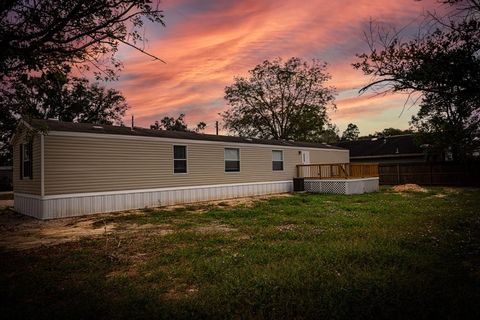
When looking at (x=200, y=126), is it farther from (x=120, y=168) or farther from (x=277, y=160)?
(x=120, y=168)

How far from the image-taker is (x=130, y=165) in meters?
14.4

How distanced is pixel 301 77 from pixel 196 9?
34.3 metres

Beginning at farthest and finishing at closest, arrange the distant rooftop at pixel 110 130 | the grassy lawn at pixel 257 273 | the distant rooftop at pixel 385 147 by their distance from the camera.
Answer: the distant rooftop at pixel 385 147 → the distant rooftop at pixel 110 130 → the grassy lawn at pixel 257 273

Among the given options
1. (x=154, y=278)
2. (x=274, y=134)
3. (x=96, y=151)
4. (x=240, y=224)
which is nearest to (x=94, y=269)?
(x=154, y=278)

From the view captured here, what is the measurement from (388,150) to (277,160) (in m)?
17.6

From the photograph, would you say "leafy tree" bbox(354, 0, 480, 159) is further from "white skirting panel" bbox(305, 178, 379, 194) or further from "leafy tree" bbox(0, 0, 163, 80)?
"white skirting panel" bbox(305, 178, 379, 194)

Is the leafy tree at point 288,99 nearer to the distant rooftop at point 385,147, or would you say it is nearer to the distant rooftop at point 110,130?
the distant rooftop at point 385,147

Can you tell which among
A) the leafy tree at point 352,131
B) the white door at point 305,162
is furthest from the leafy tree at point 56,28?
the leafy tree at point 352,131

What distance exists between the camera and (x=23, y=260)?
20.6 ft

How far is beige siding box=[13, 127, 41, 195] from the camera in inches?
480

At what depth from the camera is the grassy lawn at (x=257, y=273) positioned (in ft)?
12.6

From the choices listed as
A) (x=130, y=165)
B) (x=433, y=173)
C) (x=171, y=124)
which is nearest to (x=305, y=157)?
(x=433, y=173)

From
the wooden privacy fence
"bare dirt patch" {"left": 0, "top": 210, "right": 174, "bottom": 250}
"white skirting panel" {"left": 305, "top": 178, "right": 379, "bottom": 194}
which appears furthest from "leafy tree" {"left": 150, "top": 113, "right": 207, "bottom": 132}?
"bare dirt patch" {"left": 0, "top": 210, "right": 174, "bottom": 250}

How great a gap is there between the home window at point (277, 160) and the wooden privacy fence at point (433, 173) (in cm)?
1108
